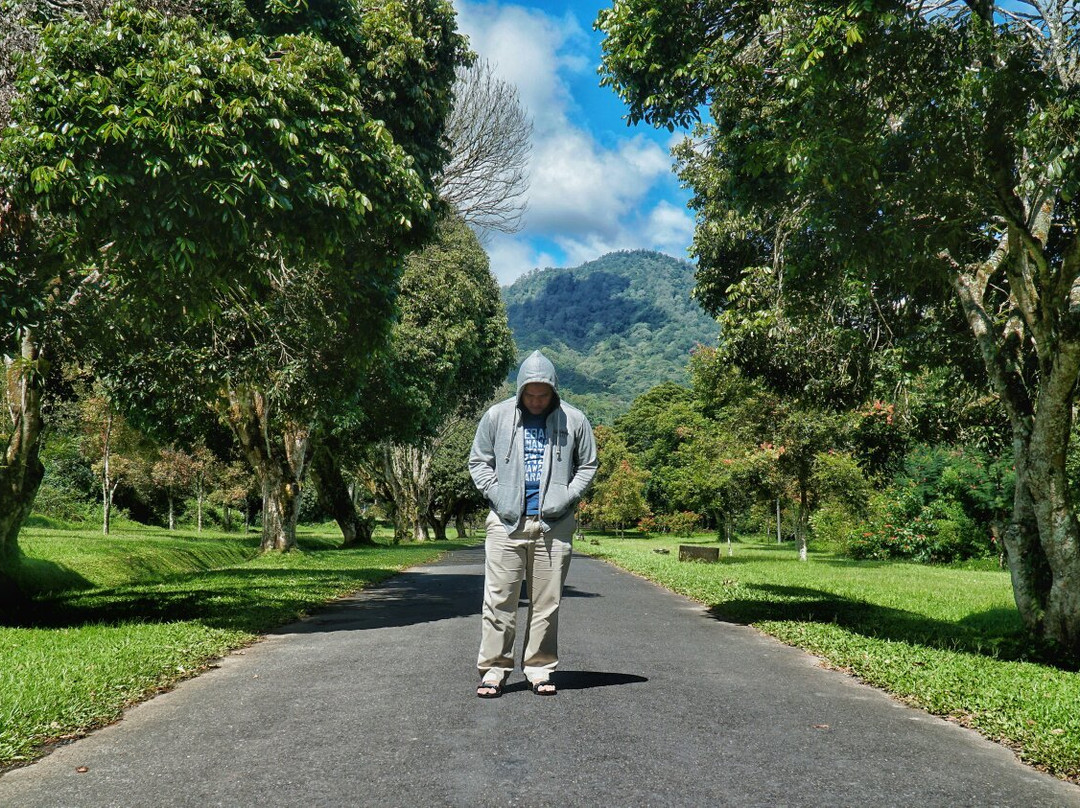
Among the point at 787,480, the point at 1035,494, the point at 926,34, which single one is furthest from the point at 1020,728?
the point at 787,480

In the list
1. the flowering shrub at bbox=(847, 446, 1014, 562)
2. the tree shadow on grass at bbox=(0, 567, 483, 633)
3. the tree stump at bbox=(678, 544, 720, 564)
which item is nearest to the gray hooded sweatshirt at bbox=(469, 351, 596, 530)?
the tree shadow on grass at bbox=(0, 567, 483, 633)

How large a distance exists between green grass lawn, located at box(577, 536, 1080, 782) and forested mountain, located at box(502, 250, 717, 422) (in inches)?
3168

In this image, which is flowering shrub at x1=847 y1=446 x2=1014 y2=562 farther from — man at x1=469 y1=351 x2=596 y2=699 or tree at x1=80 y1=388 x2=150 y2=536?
tree at x1=80 y1=388 x2=150 y2=536

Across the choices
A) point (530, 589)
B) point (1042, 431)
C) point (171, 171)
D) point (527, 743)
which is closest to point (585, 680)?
point (530, 589)

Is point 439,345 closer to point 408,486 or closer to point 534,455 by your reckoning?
point 408,486

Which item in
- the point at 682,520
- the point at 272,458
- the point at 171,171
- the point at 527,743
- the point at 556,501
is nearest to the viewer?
the point at 527,743

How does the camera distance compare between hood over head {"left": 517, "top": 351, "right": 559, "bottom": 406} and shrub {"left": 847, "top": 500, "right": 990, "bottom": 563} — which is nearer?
hood over head {"left": 517, "top": 351, "right": 559, "bottom": 406}

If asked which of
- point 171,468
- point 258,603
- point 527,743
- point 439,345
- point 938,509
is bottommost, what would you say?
point 258,603

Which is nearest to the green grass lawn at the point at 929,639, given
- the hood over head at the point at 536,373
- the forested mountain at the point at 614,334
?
the hood over head at the point at 536,373

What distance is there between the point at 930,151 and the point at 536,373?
4.43 m

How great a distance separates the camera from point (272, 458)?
869 inches

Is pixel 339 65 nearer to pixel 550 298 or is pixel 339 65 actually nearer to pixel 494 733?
pixel 494 733

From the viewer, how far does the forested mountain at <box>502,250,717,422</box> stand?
122750 mm

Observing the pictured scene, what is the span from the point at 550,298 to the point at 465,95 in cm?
18091
